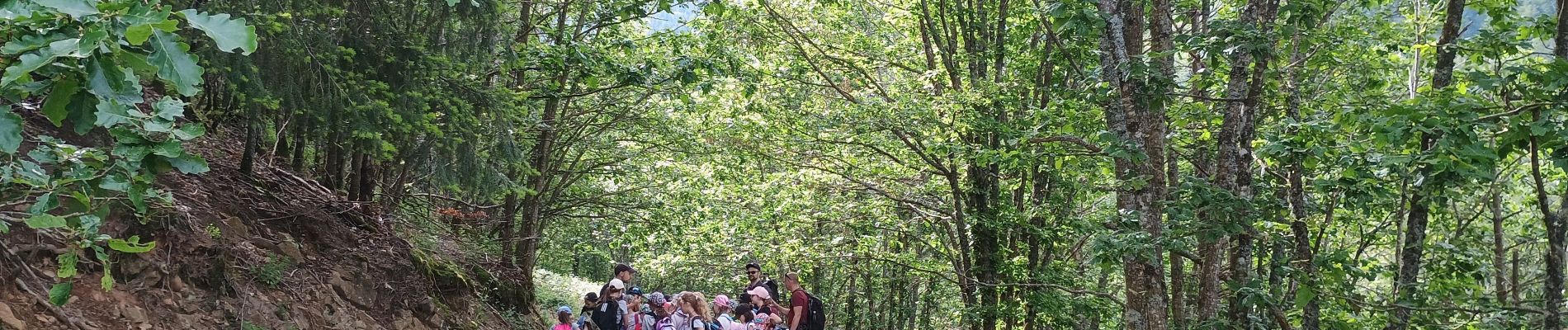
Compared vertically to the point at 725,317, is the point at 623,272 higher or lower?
higher

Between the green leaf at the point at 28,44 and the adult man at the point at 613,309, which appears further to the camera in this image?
the adult man at the point at 613,309

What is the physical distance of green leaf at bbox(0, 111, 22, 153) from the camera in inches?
89.4

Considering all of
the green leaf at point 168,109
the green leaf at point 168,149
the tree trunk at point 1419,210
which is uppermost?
the tree trunk at point 1419,210

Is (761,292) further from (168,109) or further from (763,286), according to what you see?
(168,109)

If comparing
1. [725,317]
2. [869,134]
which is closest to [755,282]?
[725,317]

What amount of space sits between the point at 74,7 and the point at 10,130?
1.38 feet

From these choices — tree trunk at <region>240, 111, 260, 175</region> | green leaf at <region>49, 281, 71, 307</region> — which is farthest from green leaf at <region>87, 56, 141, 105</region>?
tree trunk at <region>240, 111, 260, 175</region>

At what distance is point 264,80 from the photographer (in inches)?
253

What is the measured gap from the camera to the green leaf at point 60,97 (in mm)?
2385

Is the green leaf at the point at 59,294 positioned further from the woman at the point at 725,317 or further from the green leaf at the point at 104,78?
the woman at the point at 725,317

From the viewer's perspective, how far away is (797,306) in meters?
10.1

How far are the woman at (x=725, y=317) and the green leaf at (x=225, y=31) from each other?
6691mm

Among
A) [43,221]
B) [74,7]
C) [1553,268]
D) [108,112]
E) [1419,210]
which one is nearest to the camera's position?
[74,7]

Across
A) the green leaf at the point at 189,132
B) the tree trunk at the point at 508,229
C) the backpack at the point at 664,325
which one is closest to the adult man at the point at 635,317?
the backpack at the point at 664,325
